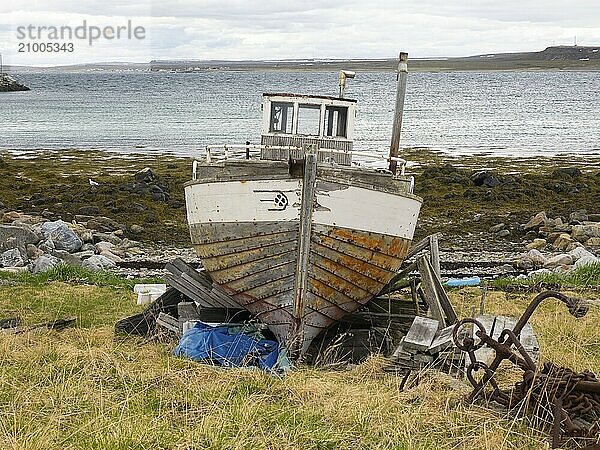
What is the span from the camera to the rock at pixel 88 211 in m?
22.9

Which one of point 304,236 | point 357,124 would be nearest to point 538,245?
point 304,236

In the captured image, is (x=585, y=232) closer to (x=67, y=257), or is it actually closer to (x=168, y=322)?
(x=67, y=257)

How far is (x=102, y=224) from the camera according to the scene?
2141cm

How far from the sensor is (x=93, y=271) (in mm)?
15250

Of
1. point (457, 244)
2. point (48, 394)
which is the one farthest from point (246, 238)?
point (457, 244)

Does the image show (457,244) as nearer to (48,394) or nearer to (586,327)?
(586,327)

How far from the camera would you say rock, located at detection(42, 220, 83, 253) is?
58.7 ft

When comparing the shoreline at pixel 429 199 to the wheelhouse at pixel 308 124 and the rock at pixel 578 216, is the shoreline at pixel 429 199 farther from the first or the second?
the wheelhouse at pixel 308 124

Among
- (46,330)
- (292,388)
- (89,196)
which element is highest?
(292,388)

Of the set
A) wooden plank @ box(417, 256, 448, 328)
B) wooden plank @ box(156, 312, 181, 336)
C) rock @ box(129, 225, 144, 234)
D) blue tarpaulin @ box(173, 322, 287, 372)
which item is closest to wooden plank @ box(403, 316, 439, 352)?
wooden plank @ box(417, 256, 448, 328)

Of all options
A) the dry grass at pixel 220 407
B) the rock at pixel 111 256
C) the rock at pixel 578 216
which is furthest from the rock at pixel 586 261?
the rock at pixel 111 256

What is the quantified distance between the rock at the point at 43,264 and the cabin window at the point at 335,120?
6.23 metres

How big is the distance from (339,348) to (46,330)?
11.7 feet

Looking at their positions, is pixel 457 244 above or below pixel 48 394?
below
